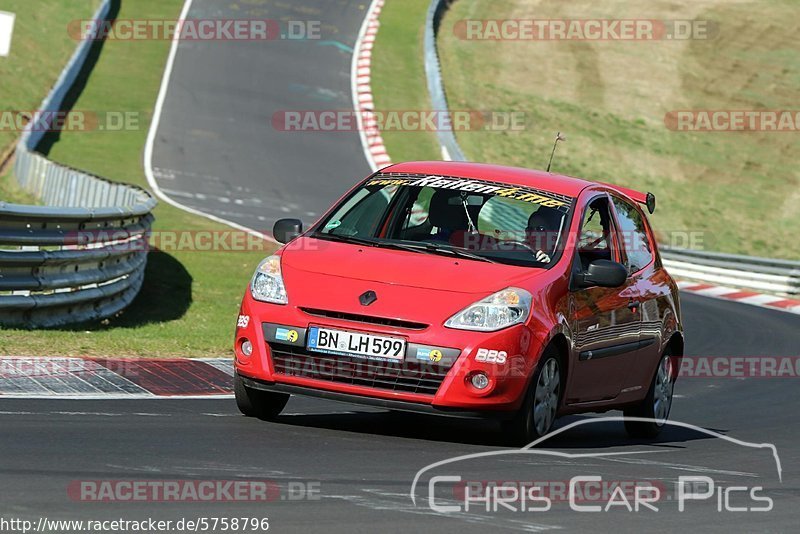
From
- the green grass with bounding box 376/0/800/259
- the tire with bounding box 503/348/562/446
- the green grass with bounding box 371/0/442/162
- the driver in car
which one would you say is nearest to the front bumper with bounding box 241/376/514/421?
the tire with bounding box 503/348/562/446

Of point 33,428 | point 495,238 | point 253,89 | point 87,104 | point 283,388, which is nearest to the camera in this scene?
point 33,428

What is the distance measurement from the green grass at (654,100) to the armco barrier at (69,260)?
57.1ft

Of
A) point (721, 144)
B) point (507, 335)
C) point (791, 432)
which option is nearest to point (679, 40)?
point (721, 144)

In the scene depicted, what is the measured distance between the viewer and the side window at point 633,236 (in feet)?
31.6

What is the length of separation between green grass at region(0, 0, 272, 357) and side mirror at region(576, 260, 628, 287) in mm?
3916

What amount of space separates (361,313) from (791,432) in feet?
14.5

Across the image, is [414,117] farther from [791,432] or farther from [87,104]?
[791,432]

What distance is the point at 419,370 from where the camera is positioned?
25.4 feet

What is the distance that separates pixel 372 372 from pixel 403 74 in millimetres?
31613

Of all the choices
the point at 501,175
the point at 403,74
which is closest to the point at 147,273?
the point at 501,175

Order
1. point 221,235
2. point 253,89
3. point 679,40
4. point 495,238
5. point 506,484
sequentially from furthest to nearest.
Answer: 1. point 679,40
2. point 253,89
3. point 221,235
4. point 495,238
5. point 506,484

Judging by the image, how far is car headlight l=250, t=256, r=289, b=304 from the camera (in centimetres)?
809

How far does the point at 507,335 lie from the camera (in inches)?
305

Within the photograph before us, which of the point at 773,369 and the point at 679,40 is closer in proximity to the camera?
the point at 773,369
